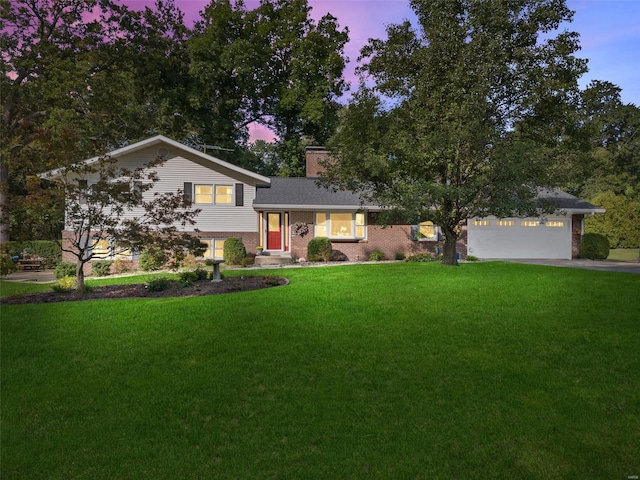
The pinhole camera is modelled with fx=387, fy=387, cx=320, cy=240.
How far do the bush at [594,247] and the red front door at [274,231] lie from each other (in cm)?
1666

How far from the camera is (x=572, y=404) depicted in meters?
4.10

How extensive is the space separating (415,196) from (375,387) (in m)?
9.34

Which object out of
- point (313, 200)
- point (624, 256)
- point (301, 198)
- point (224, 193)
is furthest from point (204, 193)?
point (624, 256)

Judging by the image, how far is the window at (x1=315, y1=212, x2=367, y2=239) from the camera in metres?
20.5

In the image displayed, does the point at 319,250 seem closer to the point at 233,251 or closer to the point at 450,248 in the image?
the point at 233,251

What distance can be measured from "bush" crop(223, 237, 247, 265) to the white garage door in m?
12.1

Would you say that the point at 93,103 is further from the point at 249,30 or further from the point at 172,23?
the point at 249,30

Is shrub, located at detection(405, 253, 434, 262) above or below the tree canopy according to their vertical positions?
below

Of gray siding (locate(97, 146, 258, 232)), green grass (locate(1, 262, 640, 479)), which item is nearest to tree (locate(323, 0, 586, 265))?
green grass (locate(1, 262, 640, 479))

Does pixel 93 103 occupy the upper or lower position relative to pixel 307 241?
upper

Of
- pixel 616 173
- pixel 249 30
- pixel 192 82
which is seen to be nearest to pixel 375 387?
pixel 192 82

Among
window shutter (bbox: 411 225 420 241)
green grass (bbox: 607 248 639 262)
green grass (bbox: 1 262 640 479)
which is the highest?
window shutter (bbox: 411 225 420 241)

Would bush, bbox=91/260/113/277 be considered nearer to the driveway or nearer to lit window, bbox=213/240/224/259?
lit window, bbox=213/240/224/259

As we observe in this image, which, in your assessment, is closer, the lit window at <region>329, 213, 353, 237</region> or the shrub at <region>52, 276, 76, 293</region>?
the shrub at <region>52, 276, 76, 293</region>
